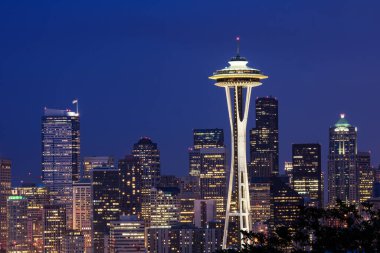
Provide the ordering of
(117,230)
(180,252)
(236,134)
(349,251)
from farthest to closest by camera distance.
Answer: (117,230) < (180,252) < (236,134) < (349,251)

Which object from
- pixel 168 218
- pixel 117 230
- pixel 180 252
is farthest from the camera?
pixel 168 218

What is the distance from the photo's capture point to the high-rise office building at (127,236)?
16900 centimetres

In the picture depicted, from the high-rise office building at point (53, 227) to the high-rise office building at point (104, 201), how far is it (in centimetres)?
443

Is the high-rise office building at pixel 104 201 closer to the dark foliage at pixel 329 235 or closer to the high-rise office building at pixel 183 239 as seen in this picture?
the high-rise office building at pixel 183 239

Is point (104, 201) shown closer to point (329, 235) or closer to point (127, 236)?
point (127, 236)

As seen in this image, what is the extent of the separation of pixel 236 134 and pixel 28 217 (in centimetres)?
7134

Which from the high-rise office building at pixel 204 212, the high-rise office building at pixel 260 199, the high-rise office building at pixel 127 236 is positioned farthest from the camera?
the high-rise office building at pixel 260 199

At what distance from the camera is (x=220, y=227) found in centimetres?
16525

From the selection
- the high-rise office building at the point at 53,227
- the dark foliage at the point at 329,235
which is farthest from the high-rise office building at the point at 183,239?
the dark foliage at the point at 329,235

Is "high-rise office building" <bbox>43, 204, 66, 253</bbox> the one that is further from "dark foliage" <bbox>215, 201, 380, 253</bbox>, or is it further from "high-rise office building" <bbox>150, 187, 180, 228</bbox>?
"dark foliage" <bbox>215, 201, 380, 253</bbox>

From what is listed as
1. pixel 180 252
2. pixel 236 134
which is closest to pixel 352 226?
pixel 236 134

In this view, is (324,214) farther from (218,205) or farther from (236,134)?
(218,205)

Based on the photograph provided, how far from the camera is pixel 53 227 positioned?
7372 inches

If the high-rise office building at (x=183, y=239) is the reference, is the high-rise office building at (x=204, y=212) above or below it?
above
